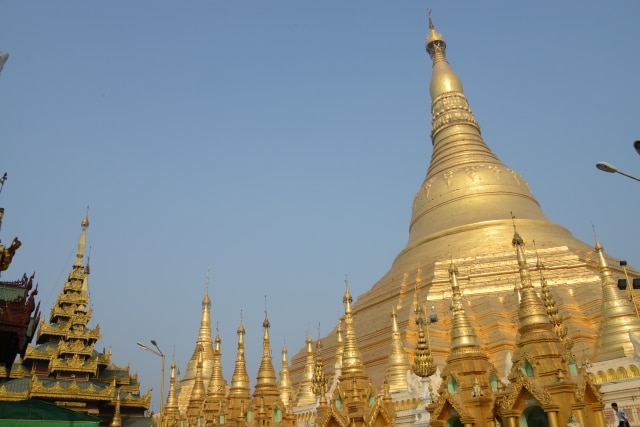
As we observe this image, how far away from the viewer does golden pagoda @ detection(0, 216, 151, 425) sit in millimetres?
23297

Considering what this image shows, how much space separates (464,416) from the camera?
1024 centimetres

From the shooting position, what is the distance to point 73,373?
82.1 feet

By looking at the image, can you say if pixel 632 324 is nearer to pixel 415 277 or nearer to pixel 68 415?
pixel 415 277

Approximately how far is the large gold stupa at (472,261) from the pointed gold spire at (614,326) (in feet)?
0.13

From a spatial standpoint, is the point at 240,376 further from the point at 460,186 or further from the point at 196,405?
the point at 460,186

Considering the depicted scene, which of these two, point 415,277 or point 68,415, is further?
A: point 415,277

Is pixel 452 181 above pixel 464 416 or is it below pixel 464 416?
above

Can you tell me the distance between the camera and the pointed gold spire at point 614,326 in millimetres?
14838

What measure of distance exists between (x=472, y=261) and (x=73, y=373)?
20028 mm

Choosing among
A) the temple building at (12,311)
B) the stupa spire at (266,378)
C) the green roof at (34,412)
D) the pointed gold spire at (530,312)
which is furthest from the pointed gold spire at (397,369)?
the temple building at (12,311)

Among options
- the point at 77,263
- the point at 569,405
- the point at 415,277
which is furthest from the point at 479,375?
the point at 77,263

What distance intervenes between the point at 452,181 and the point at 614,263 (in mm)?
10145

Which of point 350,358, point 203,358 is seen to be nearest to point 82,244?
point 203,358

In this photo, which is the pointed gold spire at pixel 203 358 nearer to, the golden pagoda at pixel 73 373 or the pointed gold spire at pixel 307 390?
the golden pagoda at pixel 73 373
